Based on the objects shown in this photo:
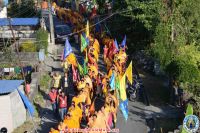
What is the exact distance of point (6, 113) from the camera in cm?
1864

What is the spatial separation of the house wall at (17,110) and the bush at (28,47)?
9.06 meters

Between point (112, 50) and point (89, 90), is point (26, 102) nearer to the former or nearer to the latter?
point (89, 90)

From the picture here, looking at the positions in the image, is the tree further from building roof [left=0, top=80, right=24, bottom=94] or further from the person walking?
building roof [left=0, top=80, right=24, bottom=94]

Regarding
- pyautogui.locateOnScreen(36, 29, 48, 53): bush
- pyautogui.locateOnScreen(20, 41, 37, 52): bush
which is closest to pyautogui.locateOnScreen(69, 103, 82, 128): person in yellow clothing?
pyautogui.locateOnScreen(20, 41, 37, 52): bush

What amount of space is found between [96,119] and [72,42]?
16.8m

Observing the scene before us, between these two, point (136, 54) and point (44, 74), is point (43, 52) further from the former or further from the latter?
point (136, 54)

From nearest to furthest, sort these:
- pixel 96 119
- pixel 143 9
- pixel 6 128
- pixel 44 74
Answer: pixel 96 119
pixel 6 128
pixel 143 9
pixel 44 74

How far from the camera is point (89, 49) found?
25.4 m

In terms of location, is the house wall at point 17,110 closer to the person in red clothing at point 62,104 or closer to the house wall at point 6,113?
the house wall at point 6,113

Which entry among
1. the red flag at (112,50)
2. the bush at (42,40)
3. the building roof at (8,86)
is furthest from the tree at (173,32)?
the building roof at (8,86)

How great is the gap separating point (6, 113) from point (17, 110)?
0.57 meters

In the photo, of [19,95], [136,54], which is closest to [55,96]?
[19,95]

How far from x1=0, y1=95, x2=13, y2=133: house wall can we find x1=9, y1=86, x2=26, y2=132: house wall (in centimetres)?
15

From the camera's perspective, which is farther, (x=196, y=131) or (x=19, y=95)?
(x=19, y=95)
